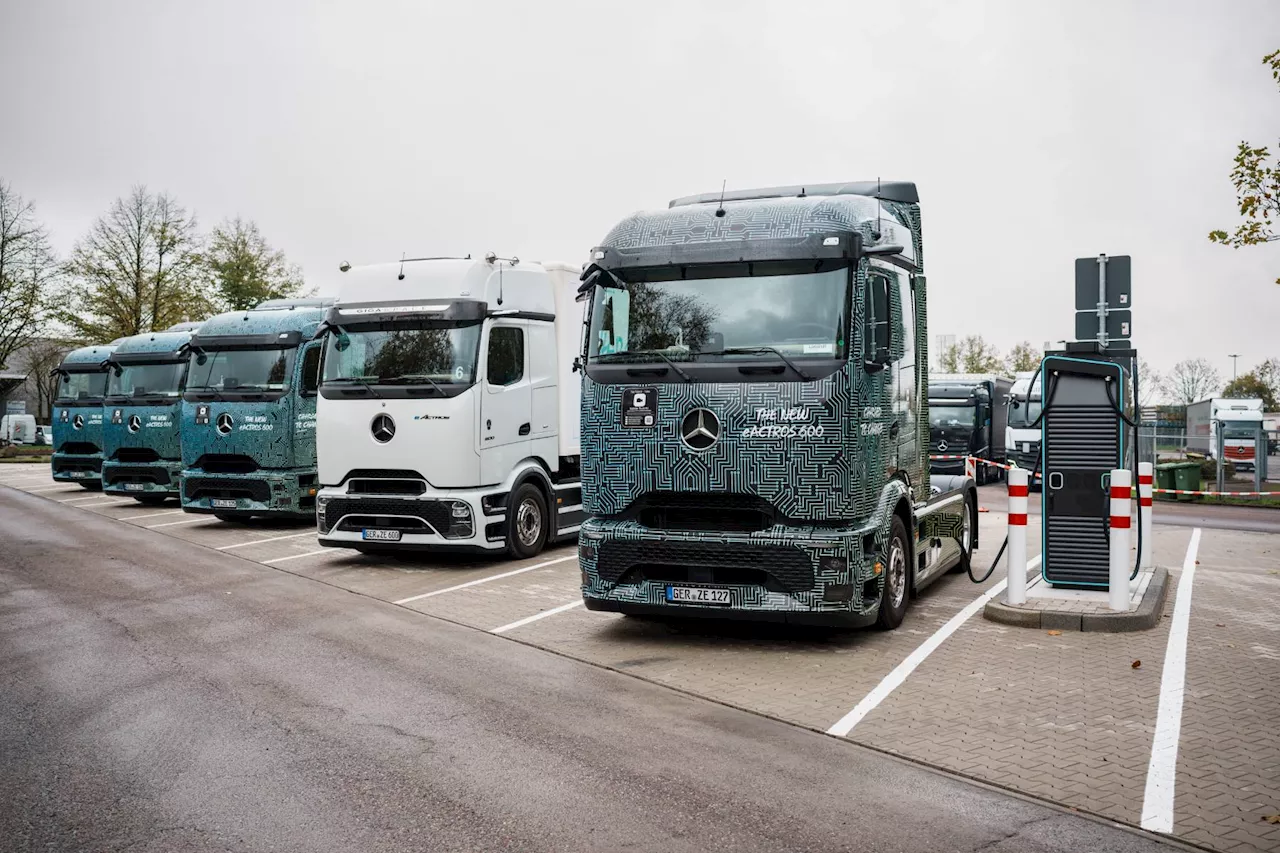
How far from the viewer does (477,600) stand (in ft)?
35.2

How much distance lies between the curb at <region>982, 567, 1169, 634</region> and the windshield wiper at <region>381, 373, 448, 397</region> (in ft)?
20.0

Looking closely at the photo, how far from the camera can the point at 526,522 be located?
1341cm

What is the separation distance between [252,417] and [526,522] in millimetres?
5186

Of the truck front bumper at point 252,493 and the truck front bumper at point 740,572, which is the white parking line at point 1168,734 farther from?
the truck front bumper at point 252,493

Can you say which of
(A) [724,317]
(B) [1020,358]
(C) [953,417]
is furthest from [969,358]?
(A) [724,317]

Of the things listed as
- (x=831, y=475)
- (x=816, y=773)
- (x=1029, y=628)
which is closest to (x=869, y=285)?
(x=831, y=475)

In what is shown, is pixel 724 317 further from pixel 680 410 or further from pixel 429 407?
pixel 429 407

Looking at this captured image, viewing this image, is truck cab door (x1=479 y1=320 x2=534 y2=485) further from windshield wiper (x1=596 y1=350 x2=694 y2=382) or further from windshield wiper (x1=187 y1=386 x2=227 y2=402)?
windshield wiper (x1=187 y1=386 x2=227 y2=402)

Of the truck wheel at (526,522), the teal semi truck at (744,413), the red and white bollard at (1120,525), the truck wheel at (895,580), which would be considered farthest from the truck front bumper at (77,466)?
the red and white bollard at (1120,525)

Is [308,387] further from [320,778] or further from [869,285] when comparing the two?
[320,778]

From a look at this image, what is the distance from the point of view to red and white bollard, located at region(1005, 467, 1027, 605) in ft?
29.5

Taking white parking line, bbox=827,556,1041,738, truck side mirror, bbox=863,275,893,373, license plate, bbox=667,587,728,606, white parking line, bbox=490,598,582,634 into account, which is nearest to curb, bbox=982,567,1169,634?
white parking line, bbox=827,556,1041,738

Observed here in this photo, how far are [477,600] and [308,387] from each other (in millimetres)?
7104

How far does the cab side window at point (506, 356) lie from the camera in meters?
12.5
